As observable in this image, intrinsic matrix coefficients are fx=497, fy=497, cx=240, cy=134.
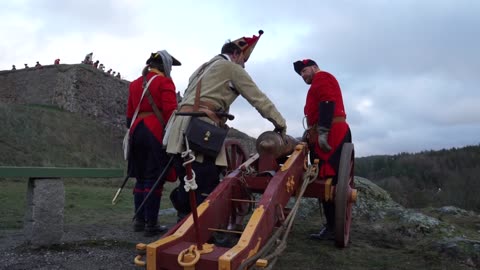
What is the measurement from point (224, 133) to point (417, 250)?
2149 mm

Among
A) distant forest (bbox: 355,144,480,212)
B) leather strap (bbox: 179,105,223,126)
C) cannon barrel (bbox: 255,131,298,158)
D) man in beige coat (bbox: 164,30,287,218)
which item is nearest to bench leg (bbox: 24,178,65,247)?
man in beige coat (bbox: 164,30,287,218)

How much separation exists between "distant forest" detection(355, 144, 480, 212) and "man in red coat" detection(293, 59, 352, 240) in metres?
9.05

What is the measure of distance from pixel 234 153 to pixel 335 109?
108cm

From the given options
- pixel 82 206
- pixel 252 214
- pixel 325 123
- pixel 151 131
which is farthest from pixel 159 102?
pixel 82 206

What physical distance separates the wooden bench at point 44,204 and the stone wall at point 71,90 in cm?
2257

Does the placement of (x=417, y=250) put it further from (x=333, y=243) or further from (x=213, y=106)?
→ (x=213, y=106)

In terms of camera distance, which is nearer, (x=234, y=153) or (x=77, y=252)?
(x=77, y=252)

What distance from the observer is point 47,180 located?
13.4 feet

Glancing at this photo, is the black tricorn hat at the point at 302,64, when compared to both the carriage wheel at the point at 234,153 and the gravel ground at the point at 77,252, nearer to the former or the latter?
the carriage wheel at the point at 234,153

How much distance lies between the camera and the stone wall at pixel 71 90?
2645cm

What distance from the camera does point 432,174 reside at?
20312mm

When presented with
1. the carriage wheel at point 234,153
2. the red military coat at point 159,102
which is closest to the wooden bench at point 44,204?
the red military coat at point 159,102

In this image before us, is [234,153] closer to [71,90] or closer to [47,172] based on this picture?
[47,172]

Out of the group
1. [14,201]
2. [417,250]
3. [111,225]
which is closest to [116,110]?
[14,201]
